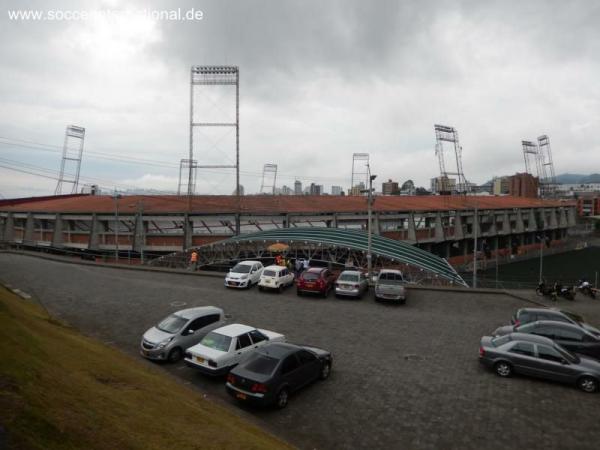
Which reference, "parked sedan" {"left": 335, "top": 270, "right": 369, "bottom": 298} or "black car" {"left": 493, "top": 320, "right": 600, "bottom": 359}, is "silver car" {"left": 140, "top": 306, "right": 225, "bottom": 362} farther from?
"black car" {"left": 493, "top": 320, "right": 600, "bottom": 359}

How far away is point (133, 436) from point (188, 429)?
4.44ft

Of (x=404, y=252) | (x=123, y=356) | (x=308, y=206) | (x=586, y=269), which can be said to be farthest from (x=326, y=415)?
(x=586, y=269)

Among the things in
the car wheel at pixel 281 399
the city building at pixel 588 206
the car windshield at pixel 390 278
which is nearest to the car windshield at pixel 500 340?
the car wheel at pixel 281 399

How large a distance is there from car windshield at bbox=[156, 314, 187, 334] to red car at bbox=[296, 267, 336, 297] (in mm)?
8769

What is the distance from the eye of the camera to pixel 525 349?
40.8 feet

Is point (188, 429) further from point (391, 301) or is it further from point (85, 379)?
point (391, 301)

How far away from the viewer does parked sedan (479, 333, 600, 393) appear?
11668 millimetres

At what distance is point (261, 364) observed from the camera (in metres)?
10.6

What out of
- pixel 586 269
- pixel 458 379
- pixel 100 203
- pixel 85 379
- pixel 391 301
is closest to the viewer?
pixel 85 379

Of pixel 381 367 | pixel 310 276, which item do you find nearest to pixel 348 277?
pixel 310 276

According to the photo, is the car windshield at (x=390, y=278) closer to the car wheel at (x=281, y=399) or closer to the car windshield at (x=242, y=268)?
the car windshield at (x=242, y=268)

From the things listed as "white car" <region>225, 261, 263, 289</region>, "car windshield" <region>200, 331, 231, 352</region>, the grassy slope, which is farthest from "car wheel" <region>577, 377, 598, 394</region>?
"white car" <region>225, 261, 263, 289</region>

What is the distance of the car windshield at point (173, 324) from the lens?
13672 millimetres

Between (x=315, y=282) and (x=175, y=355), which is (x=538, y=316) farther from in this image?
(x=175, y=355)
